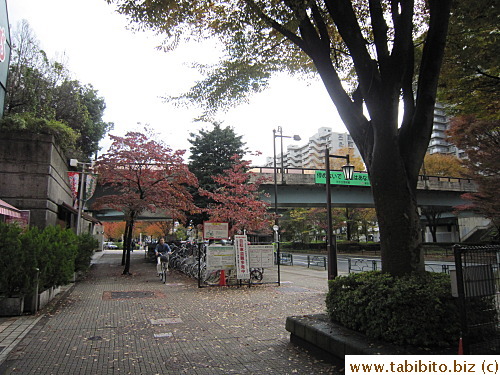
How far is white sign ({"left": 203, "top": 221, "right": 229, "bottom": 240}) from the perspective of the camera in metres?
14.4

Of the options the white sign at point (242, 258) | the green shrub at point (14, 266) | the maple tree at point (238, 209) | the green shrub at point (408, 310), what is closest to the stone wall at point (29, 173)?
the green shrub at point (14, 266)

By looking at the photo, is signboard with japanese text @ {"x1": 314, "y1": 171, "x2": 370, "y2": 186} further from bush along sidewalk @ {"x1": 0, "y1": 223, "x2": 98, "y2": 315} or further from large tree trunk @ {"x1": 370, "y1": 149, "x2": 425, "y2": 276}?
large tree trunk @ {"x1": 370, "y1": 149, "x2": 425, "y2": 276}

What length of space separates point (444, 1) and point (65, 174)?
59.5ft

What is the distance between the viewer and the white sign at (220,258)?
12766mm

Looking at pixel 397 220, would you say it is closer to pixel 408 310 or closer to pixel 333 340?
pixel 408 310

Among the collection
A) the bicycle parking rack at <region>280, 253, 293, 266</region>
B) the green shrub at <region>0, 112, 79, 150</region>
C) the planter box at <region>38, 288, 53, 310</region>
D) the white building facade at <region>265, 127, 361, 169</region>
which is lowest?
the bicycle parking rack at <region>280, 253, 293, 266</region>

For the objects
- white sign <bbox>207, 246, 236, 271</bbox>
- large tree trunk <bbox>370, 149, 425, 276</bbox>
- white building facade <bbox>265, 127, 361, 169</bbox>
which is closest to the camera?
large tree trunk <bbox>370, 149, 425, 276</bbox>

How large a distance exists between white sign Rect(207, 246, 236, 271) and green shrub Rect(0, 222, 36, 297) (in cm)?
597

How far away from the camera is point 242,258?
42.8 ft

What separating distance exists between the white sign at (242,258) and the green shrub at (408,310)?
26.7ft

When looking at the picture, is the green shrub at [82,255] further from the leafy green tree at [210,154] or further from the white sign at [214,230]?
the leafy green tree at [210,154]

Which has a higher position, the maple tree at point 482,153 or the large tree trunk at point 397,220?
the maple tree at point 482,153

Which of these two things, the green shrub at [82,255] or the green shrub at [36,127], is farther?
the green shrub at [36,127]

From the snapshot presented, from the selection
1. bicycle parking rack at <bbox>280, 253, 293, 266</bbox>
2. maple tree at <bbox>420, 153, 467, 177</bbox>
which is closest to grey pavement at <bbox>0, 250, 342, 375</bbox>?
bicycle parking rack at <bbox>280, 253, 293, 266</bbox>
